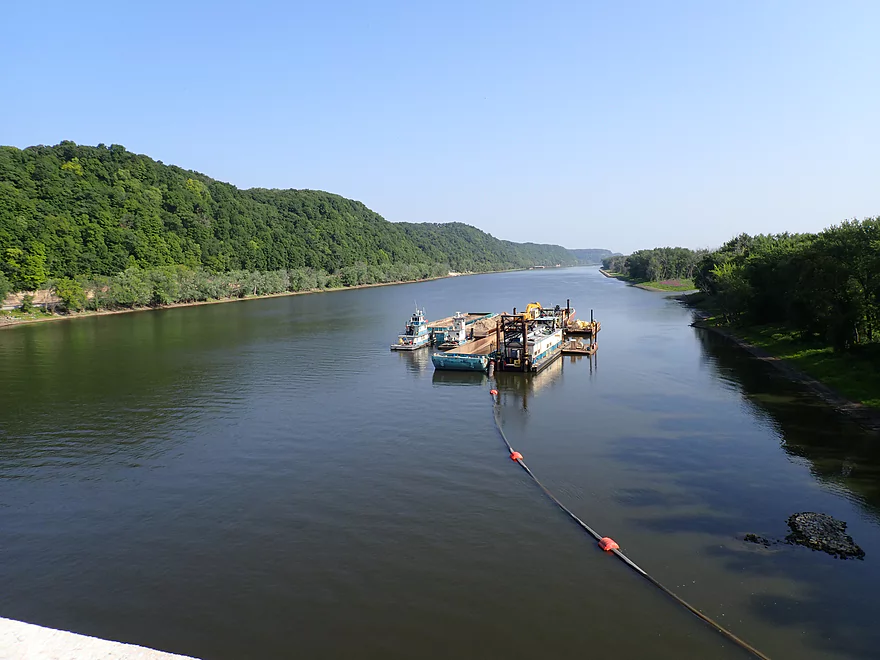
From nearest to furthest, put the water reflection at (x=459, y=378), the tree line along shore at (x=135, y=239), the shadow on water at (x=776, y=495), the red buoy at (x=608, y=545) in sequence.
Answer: the shadow on water at (x=776, y=495) < the red buoy at (x=608, y=545) < the water reflection at (x=459, y=378) < the tree line along shore at (x=135, y=239)

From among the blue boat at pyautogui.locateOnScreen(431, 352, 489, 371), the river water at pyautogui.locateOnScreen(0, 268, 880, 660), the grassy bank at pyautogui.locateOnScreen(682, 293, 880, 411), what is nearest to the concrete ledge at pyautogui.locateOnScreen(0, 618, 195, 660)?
the river water at pyautogui.locateOnScreen(0, 268, 880, 660)

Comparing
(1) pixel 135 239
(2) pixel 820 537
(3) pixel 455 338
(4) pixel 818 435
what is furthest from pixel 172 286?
(2) pixel 820 537

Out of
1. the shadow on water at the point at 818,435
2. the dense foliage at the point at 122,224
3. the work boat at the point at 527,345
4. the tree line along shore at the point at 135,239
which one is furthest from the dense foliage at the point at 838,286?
the dense foliage at the point at 122,224

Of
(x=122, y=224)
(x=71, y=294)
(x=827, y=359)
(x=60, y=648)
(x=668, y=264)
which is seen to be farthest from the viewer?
(x=668, y=264)

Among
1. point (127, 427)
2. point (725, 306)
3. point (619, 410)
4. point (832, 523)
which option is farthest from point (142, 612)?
point (725, 306)

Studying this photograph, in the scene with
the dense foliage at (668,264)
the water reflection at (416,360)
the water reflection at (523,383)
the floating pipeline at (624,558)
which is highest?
the dense foliage at (668,264)

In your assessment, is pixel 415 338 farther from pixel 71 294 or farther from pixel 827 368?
pixel 71 294

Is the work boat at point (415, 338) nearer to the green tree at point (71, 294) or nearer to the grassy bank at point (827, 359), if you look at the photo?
the grassy bank at point (827, 359)
